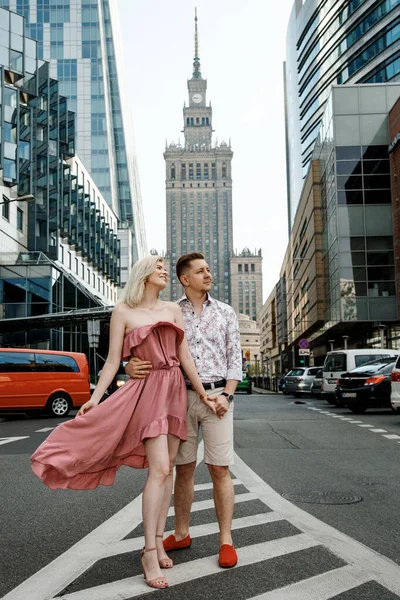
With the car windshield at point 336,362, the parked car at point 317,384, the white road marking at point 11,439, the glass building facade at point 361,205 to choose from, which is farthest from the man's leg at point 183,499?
the glass building facade at point 361,205

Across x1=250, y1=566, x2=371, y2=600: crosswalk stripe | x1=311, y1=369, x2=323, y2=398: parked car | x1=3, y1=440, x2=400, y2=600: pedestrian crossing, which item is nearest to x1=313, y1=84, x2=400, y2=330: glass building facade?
x1=311, y1=369, x2=323, y2=398: parked car

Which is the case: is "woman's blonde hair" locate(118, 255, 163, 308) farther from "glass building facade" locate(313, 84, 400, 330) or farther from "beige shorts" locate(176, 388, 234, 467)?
"glass building facade" locate(313, 84, 400, 330)

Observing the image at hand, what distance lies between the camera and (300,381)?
34.1 metres

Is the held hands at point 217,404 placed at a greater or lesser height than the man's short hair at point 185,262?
lesser

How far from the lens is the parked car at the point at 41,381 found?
1866cm

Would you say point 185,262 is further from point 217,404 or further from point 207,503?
point 207,503

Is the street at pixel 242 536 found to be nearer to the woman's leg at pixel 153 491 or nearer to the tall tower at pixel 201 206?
the woman's leg at pixel 153 491

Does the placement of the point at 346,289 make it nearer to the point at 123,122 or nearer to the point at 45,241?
the point at 45,241

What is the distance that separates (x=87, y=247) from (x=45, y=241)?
14.4 metres

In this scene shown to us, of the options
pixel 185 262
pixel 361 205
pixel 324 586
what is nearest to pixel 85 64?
pixel 361 205

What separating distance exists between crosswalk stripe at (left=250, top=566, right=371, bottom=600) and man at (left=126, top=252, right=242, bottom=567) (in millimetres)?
560

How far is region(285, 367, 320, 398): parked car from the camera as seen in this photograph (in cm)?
3397

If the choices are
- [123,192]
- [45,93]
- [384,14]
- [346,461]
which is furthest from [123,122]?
[346,461]

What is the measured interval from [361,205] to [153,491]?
38543 mm
